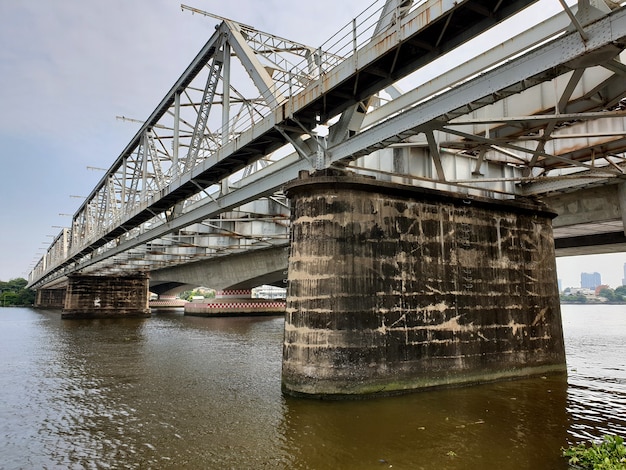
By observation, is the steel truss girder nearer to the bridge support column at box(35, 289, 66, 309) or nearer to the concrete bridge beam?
the concrete bridge beam

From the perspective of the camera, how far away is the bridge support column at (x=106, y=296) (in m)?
59.0

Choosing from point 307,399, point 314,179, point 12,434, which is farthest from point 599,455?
point 12,434

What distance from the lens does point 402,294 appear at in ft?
42.5

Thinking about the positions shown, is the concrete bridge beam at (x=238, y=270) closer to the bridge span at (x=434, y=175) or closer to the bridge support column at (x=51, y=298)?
the bridge span at (x=434, y=175)

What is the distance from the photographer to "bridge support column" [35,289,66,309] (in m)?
115

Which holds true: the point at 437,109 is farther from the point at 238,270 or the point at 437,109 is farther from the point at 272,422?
the point at 238,270

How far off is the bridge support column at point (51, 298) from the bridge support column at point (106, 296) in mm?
60857

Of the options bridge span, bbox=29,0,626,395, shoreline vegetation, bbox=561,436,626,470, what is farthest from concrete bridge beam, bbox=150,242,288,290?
shoreline vegetation, bbox=561,436,626,470

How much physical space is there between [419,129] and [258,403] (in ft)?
26.9

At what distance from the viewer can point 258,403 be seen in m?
11.6

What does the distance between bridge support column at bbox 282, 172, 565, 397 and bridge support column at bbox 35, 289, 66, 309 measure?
120 metres

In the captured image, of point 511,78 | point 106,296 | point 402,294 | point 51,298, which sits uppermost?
point 511,78

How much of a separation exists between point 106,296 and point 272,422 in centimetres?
6011

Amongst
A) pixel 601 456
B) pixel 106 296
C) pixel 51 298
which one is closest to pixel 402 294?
pixel 601 456
